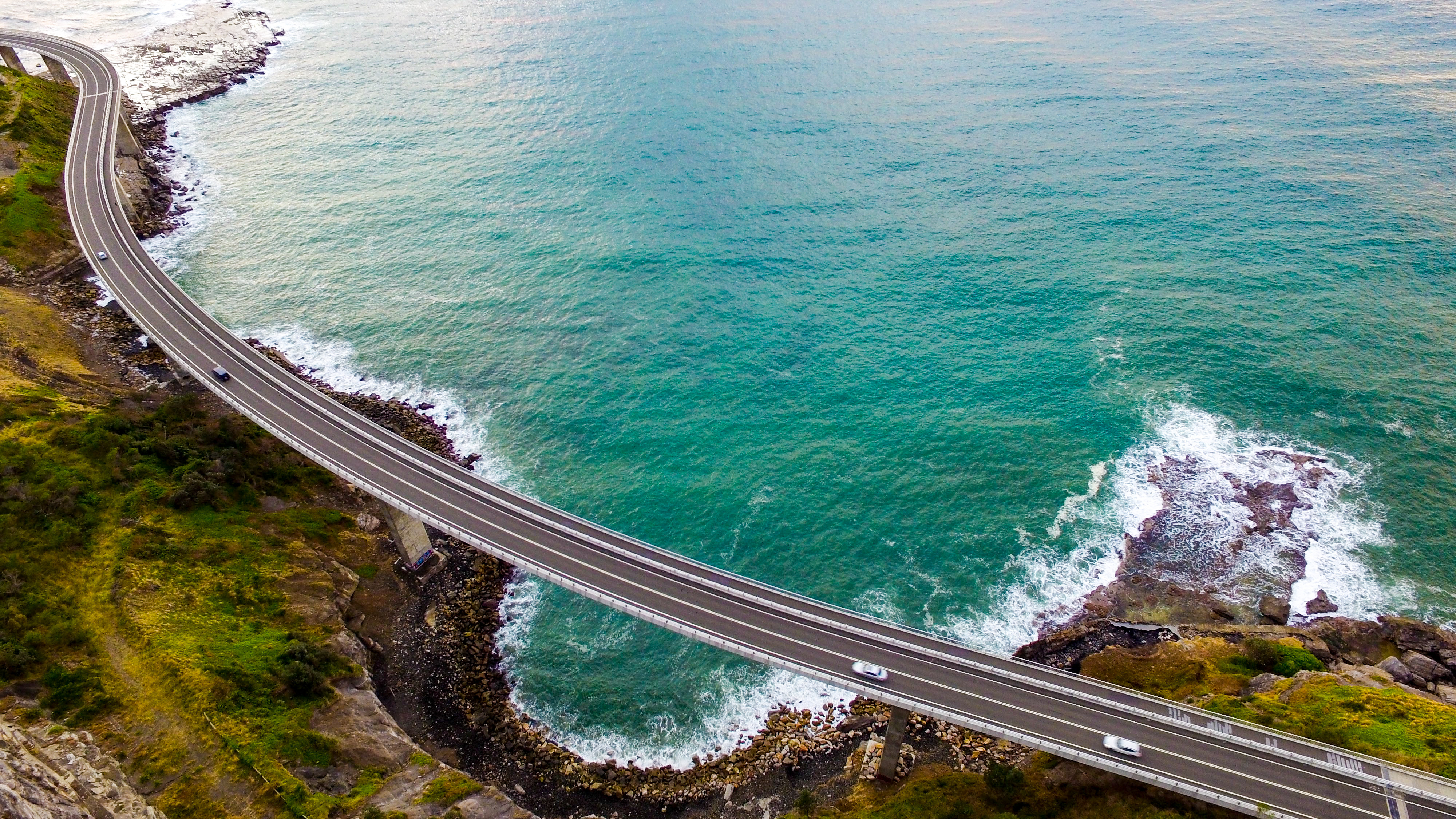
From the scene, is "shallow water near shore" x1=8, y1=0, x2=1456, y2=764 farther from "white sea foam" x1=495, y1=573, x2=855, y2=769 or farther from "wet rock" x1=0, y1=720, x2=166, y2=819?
"wet rock" x1=0, y1=720, x2=166, y2=819

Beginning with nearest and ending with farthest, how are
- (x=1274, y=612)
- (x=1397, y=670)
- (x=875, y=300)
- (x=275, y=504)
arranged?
1. (x=1397, y=670)
2. (x=1274, y=612)
3. (x=275, y=504)
4. (x=875, y=300)

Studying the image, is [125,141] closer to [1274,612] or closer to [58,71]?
[58,71]

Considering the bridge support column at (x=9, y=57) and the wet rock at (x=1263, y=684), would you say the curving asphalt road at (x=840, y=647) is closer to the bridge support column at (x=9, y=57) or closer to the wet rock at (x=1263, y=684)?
the wet rock at (x=1263, y=684)

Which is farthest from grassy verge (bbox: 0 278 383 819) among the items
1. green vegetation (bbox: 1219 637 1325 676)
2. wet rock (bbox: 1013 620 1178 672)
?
green vegetation (bbox: 1219 637 1325 676)

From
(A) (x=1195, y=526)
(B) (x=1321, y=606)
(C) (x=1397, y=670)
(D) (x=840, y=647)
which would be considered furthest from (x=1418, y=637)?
(D) (x=840, y=647)

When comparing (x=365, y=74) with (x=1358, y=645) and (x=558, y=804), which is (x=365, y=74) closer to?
(x=558, y=804)

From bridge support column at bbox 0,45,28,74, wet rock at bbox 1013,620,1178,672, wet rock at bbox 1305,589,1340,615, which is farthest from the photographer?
bridge support column at bbox 0,45,28,74
